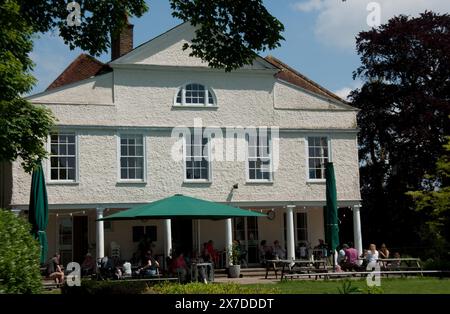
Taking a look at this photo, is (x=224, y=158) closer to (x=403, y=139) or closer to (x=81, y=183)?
(x=81, y=183)

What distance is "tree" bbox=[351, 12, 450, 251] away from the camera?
35281 millimetres

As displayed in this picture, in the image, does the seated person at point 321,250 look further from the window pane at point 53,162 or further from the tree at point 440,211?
the window pane at point 53,162

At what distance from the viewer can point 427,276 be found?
23.0 metres

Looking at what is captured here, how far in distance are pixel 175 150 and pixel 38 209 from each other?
7648mm

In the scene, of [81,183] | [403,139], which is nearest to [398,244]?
[403,139]

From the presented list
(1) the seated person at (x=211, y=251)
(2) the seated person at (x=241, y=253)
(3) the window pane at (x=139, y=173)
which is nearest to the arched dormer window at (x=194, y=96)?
(3) the window pane at (x=139, y=173)

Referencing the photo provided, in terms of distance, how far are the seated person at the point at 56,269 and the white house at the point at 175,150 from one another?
6.38ft

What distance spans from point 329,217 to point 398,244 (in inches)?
538

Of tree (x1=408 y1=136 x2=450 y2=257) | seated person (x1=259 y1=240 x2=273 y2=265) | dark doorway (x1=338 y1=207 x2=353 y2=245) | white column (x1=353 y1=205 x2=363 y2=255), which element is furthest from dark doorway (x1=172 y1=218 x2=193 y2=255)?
dark doorway (x1=338 y1=207 x2=353 y2=245)

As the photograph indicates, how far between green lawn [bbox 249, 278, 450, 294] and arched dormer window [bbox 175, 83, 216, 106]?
944 centimetres

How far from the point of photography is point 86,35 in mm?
17719

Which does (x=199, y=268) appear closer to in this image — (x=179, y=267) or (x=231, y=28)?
(x=179, y=267)
